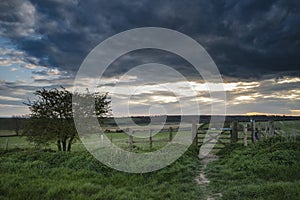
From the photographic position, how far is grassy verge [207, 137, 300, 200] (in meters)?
8.15

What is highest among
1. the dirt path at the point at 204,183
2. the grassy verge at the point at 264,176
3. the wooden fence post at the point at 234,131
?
the wooden fence post at the point at 234,131

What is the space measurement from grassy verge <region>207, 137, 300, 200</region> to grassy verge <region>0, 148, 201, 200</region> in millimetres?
1126

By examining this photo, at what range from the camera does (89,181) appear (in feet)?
33.0

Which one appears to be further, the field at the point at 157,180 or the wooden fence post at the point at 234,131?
the wooden fence post at the point at 234,131

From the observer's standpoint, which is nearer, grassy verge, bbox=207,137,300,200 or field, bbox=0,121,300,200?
grassy verge, bbox=207,137,300,200

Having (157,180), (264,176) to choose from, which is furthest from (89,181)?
(264,176)

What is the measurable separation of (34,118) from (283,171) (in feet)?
56.9

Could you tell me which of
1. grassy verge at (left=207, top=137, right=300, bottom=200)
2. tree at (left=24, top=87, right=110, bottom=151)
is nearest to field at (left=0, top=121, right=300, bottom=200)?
grassy verge at (left=207, top=137, right=300, bottom=200)

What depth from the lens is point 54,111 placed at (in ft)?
65.4

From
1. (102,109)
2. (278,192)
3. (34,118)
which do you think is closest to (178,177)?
(278,192)

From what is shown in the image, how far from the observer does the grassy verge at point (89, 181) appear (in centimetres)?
843

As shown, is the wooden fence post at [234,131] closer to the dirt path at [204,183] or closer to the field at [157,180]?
the field at [157,180]

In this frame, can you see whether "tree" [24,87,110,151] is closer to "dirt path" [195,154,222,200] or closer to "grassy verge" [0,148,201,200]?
"grassy verge" [0,148,201,200]

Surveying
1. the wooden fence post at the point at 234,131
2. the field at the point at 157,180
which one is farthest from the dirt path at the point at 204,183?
the wooden fence post at the point at 234,131
